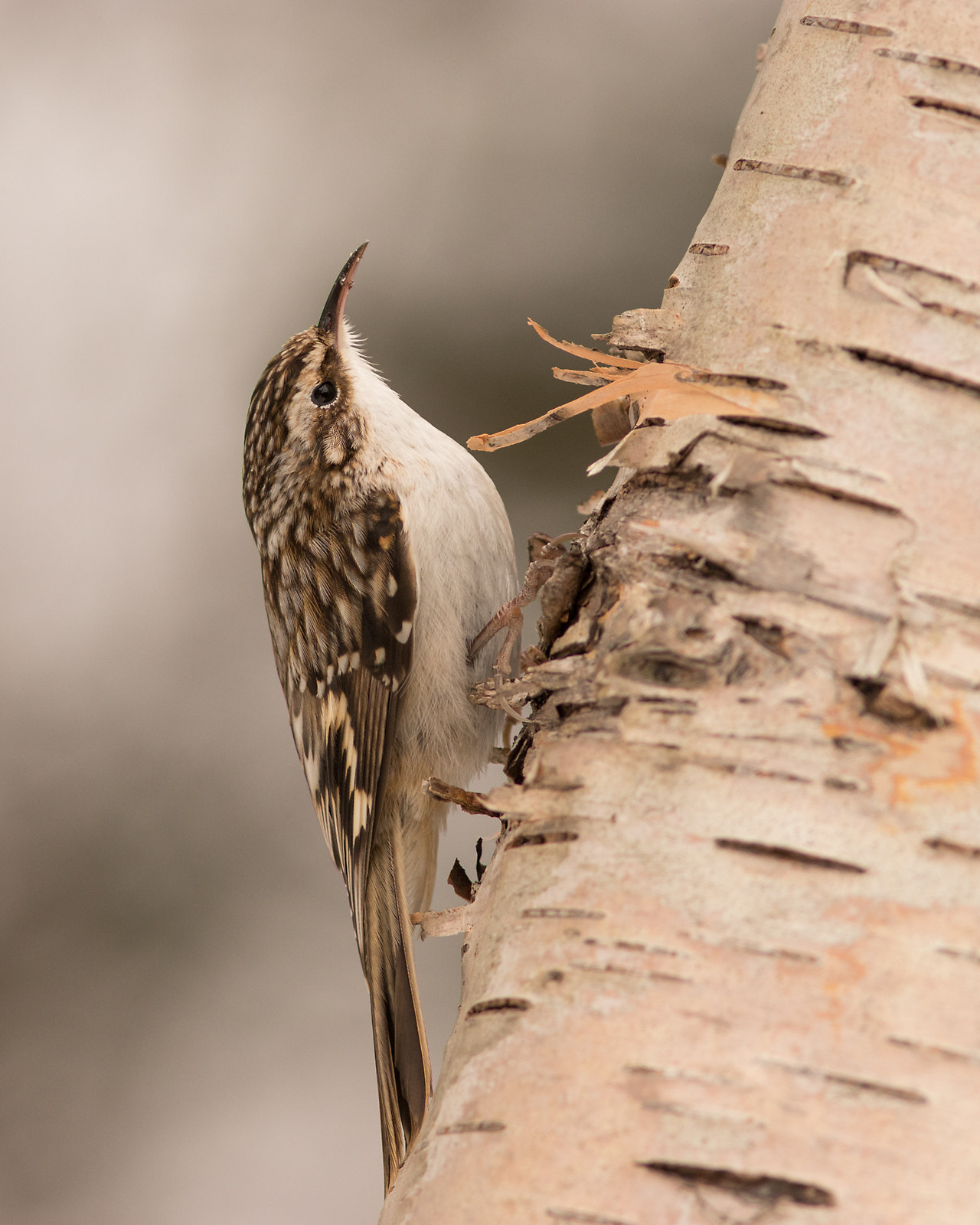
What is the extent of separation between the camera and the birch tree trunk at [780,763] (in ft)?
2.25

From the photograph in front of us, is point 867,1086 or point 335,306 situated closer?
point 867,1086

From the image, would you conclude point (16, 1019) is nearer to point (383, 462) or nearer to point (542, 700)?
point (383, 462)

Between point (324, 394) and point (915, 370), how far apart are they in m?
1.49

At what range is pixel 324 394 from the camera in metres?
2.17

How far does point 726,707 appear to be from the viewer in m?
0.82

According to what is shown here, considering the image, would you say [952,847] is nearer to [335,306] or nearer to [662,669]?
[662,669]

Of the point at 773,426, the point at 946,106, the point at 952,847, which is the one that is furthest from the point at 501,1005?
the point at 946,106

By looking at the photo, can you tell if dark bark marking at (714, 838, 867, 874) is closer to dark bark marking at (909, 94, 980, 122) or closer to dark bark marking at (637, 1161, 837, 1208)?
dark bark marking at (637, 1161, 837, 1208)

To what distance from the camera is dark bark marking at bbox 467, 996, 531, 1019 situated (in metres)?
0.80

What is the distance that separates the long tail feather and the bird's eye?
85 centimetres

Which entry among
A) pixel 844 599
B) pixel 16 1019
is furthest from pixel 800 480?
pixel 16 1019

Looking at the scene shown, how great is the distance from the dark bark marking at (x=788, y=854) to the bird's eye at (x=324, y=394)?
1.59 m

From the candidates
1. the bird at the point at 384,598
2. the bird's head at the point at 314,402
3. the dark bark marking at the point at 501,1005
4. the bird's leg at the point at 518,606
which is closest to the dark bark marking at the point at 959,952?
the dark bark marking at the point at 501,1005

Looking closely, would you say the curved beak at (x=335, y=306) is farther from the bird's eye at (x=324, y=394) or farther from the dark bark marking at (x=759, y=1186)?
the dark bark marking at (x=759, y=1186)
